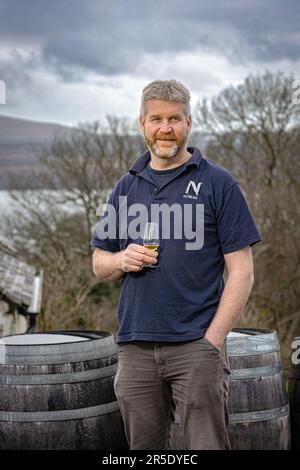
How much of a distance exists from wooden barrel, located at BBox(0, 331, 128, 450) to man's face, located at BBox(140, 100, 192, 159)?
1.25 m

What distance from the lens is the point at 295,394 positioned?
4.66 m

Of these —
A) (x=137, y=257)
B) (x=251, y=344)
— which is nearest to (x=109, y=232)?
(x=137, y=257)

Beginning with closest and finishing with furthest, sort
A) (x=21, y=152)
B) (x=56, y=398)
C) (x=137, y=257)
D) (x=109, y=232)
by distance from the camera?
(x=137, y=257), (x=109, y=232), (x=56, y=398), (x=21, y=152)

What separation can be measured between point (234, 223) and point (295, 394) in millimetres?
1843

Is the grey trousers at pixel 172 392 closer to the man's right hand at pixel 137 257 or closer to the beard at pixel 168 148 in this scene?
the man's right hand at pixel 137 257

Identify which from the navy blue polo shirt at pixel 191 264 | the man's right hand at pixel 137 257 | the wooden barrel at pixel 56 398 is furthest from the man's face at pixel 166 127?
the wooden barrel at pixel 56 398

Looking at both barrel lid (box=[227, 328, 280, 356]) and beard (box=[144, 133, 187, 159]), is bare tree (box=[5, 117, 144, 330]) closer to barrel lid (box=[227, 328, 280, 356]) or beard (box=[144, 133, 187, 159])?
barrel lid (box=[227, 328, 280, 356])

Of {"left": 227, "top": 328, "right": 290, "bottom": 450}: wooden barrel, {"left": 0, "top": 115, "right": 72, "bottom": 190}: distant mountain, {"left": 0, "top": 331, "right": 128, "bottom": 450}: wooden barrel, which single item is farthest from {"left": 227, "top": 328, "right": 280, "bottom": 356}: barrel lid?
{"left": 0, "top": 115, "right": 72, "bottom": 190}: distant mountain

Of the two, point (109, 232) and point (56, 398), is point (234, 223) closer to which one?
point (109, 232)

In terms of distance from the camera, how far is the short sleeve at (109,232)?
11.5 feet

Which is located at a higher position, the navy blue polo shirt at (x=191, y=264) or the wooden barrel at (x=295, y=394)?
the navy blue polo shirt at (x=191, y=264)

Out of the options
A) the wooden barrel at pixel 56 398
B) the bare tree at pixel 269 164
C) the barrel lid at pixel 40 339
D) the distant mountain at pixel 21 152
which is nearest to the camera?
the wooden barrel at pixel 56 398

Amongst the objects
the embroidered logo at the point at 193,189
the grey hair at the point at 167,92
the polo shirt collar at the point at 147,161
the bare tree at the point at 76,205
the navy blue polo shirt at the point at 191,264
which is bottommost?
the navy blue polo shirt at the point at 191,264

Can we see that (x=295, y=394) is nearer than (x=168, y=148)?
No
